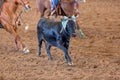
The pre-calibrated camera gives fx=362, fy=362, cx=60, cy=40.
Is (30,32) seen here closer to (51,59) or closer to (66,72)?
(51,59)

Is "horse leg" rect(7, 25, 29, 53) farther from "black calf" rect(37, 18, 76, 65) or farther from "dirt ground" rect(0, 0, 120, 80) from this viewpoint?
"black calf" rect(37, 18, 76, 65)

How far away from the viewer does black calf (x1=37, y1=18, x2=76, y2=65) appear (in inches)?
241

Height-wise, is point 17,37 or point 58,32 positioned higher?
point 58,32

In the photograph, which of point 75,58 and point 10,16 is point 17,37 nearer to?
point 10,16

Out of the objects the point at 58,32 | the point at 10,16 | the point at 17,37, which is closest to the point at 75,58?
the point at 58,32

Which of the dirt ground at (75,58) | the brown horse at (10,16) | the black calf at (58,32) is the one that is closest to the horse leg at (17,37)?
the brown horse at (10,16)

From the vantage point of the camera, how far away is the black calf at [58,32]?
612cm

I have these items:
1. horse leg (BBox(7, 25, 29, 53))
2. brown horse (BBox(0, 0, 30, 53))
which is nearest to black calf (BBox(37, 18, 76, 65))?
horse leg (BBox(7, 25, 29, 53))

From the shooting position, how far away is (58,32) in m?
6.31

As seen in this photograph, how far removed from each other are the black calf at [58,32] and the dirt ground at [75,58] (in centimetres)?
32

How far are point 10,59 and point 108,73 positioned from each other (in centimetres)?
203

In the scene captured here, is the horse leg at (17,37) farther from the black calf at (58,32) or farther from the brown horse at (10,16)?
the black calf at (58,32)

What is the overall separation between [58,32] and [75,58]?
33.9 inches

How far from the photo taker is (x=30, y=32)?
31.8ft
